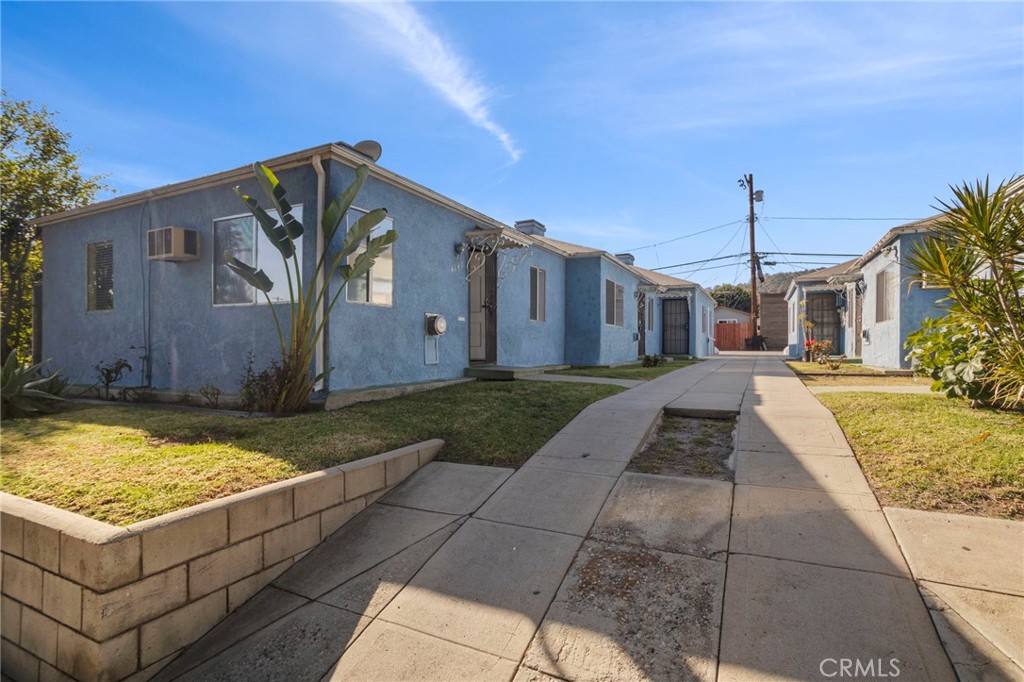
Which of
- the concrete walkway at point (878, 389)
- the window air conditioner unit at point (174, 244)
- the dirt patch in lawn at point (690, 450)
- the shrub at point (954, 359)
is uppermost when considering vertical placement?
the window air conditioner unit at point (174, 244)

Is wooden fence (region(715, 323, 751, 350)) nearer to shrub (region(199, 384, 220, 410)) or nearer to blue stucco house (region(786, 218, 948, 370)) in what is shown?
blue stucco house (region(786, 218, 948, 370))

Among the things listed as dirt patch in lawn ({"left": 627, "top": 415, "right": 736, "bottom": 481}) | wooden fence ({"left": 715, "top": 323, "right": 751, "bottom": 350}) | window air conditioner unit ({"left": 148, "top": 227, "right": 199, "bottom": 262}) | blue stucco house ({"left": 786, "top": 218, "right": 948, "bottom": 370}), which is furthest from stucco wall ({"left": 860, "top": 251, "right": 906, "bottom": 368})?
wooden fence ({"left": 715, "top": 323, "right": 751, "bottom": 350})

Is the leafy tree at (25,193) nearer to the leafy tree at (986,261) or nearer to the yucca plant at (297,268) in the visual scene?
the yucca plant at (297,268)

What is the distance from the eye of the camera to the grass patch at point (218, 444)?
130 inches

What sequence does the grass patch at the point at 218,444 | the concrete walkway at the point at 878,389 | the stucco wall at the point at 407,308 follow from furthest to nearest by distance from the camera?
the concrete walkway at the point at 878,389 < the stucco wall at the point at 407,308 < the grass patch at the point at 218,444

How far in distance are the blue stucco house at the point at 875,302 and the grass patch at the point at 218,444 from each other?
459 cm

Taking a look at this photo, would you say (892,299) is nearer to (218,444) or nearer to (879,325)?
(879,325)

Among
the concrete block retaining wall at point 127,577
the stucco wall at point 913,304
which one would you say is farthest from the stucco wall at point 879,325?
the concrete block retaining wall at point 127,577

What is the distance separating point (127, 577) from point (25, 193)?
13.5 m

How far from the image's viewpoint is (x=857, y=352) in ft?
51.3

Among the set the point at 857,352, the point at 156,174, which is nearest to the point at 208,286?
the point at 156,174

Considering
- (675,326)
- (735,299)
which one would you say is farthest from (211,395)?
(735,299)

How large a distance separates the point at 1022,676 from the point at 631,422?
370cm

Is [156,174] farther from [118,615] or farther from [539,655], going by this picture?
[539,655]
